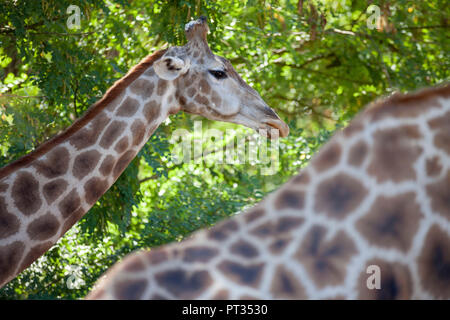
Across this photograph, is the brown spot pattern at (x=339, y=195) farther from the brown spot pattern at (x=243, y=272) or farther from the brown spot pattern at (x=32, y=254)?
the brown spot pattern at (x=32, y=254)

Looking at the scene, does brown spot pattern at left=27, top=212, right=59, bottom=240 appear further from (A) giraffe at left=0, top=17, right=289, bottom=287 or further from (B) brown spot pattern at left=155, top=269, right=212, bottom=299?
(B) brown spot pattern at left=155, top=269, right=212, bottom=299

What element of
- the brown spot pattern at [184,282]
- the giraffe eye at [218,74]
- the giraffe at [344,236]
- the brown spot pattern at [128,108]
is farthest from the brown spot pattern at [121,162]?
the brown spot pattern at [184,282]

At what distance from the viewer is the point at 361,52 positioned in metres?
8.40

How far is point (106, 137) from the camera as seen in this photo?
12.8 ft

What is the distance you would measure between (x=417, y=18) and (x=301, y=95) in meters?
1.92

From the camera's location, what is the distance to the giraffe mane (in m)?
3.60

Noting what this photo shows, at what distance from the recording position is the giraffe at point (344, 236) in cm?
179

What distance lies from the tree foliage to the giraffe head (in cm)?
121

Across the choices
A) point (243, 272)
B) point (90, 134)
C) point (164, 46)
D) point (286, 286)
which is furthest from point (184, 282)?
point (164, 46)

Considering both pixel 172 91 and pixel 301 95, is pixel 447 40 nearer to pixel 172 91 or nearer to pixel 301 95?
pixel 301 95

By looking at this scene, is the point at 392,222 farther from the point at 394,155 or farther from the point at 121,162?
the point at 121,162

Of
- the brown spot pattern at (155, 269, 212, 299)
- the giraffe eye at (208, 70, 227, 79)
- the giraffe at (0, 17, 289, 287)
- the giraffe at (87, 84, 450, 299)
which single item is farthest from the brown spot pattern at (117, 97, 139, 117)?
the brown spot pattern at (155, 269, 212, 299)

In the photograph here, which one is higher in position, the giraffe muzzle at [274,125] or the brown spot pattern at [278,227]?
the giraffe muzzle at [274,125]

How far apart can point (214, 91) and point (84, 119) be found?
0.92 metres
